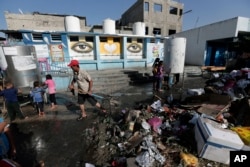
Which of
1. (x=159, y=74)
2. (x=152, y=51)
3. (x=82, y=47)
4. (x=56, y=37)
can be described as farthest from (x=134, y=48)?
(x=159, y=74)

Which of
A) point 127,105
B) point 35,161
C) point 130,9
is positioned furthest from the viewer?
point 130,9

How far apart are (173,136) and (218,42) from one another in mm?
16229

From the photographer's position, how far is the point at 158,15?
75.3ft

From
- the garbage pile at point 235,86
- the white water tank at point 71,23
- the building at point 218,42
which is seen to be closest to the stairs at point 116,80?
the white water tank at point 71,23

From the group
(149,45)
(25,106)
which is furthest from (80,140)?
(149,45)

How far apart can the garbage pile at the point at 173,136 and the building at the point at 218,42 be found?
10.4 m

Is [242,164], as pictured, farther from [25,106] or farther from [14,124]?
[25,106]

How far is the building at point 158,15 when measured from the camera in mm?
21969

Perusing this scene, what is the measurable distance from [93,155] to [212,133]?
2.41 m

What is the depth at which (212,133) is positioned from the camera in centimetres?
244

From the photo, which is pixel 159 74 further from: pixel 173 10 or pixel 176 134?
pixel 173 10

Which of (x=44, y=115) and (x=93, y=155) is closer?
(x=93, y=155)

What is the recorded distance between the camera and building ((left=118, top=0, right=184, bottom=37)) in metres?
22.0

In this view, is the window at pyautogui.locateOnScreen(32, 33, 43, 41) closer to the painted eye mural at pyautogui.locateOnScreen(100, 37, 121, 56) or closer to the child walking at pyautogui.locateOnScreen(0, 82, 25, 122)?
the painted eye mural at pyautogui.locateOnScreen(100, 37, 121, 56)
